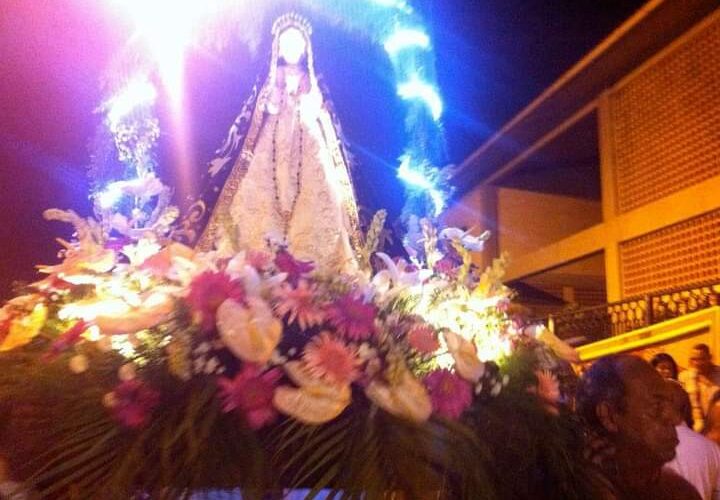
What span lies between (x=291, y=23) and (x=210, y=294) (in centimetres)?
170

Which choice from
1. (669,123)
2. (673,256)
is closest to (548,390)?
(673,256)

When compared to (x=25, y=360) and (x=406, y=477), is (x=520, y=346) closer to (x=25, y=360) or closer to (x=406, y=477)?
(x=406, y=477)

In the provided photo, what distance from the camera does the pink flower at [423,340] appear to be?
1.11 m

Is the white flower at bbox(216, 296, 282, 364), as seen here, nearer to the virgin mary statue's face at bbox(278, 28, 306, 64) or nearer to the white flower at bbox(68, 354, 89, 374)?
the white flower at bbox(68, 354, 89, 374)

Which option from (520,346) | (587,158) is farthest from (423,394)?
(587,158)

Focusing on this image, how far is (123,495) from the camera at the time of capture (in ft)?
2.96

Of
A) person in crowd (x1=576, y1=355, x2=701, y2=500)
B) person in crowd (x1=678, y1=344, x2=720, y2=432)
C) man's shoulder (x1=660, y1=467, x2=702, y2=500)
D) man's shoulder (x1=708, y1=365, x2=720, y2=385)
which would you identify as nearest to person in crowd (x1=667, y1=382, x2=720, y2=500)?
man's shoulder (x1=660, y1=467, x2=702, y2=500)

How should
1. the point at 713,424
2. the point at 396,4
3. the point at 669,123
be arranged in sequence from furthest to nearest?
the point at 669,123 < the point at 713,424 < the point at 396,4

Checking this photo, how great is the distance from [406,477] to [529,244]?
1287cm

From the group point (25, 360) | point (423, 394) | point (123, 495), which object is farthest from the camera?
point (25, 360)

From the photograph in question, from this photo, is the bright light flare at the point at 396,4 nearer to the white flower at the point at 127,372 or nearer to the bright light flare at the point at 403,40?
the bright light flare at the point at 403,40

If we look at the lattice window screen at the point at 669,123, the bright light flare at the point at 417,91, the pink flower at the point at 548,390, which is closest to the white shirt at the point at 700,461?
the pink flower at the point at 548,390

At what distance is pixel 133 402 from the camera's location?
99 centimetres

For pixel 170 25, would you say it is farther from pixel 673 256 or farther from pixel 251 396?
pixel 673 256
